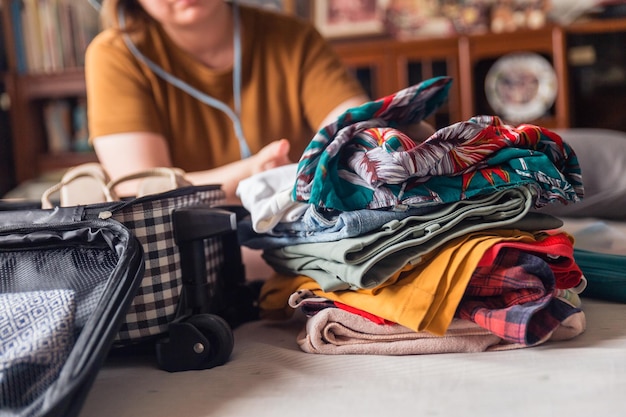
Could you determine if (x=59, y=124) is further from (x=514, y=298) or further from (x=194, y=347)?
(x=514, y=298)

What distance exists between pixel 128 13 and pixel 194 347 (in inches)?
33.6

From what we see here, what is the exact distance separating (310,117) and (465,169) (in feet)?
2.43

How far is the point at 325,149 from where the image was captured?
0.68 metres

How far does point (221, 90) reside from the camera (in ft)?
4.34

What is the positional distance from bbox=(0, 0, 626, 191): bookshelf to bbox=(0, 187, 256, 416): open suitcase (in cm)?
185

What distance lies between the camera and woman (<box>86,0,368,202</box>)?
1216 millimetres

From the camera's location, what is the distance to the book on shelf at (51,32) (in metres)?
Answer: 2.61

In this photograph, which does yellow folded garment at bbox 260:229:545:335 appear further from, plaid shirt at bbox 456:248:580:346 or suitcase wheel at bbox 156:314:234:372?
suitcase wheel at bbox 156:314:234:372

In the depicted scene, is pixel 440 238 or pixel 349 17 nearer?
pixel 440 238

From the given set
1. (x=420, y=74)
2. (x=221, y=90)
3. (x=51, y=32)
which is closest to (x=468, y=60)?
(x=420, y=74)

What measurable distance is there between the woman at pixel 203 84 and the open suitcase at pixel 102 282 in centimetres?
41

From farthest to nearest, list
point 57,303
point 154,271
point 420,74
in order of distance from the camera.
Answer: point 420,74 < point 154,271 < point 57,303

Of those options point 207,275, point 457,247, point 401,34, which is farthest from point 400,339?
point 401,34

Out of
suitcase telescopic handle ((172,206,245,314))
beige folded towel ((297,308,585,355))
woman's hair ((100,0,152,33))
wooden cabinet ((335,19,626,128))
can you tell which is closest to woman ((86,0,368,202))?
woman's hair ((100,0,152,33))
